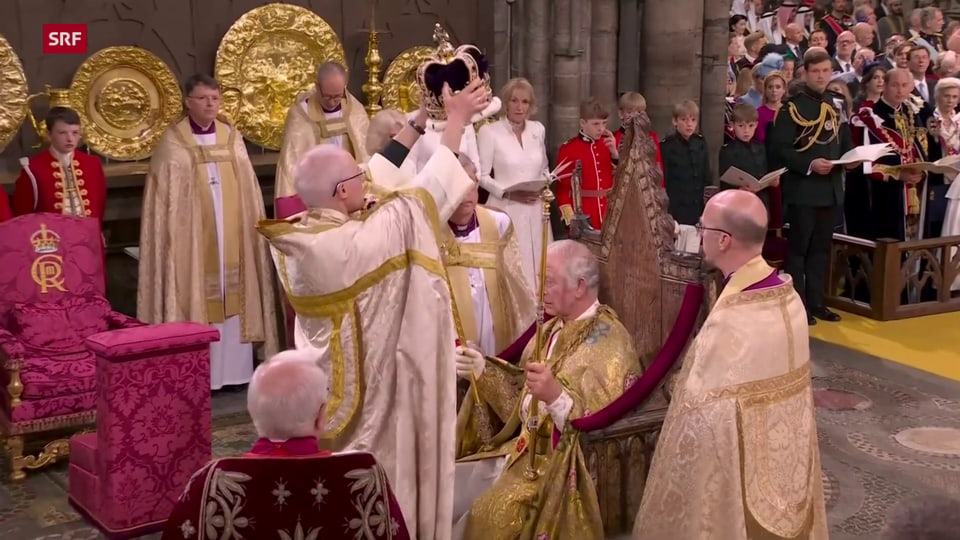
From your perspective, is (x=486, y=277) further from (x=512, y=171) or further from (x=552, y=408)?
(x=512, y=171)

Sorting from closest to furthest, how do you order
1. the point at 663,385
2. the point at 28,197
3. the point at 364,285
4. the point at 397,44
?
1. the point at 364,285
2. the point at 663,385
3. the point at 28,197
4. the point at 397,44

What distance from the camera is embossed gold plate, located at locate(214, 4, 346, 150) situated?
28.2ft

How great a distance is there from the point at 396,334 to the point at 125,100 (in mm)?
4514

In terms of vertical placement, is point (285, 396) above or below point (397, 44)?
below

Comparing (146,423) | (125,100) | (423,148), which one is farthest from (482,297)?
(125,100)

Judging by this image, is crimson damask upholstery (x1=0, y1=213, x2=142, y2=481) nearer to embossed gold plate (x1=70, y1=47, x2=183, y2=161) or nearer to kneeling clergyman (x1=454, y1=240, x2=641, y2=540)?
embossed gold plate (x1=70, y1=47, x2=183, y2=161)

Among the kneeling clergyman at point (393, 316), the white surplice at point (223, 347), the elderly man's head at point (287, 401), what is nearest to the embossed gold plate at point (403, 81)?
the white surplice at point (223, 347)

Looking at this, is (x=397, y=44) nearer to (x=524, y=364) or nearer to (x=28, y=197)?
(x=28, y=197)

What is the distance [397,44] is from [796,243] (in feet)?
10.7

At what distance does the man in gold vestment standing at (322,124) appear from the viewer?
7820 millimetres

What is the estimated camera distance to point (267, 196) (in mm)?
8789

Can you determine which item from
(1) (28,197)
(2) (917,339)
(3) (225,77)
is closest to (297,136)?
(3) (225,77)

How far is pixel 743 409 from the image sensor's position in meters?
3.97

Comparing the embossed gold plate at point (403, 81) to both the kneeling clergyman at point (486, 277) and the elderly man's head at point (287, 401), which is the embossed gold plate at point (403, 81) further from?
the elderly man's head at point (287, 401)
